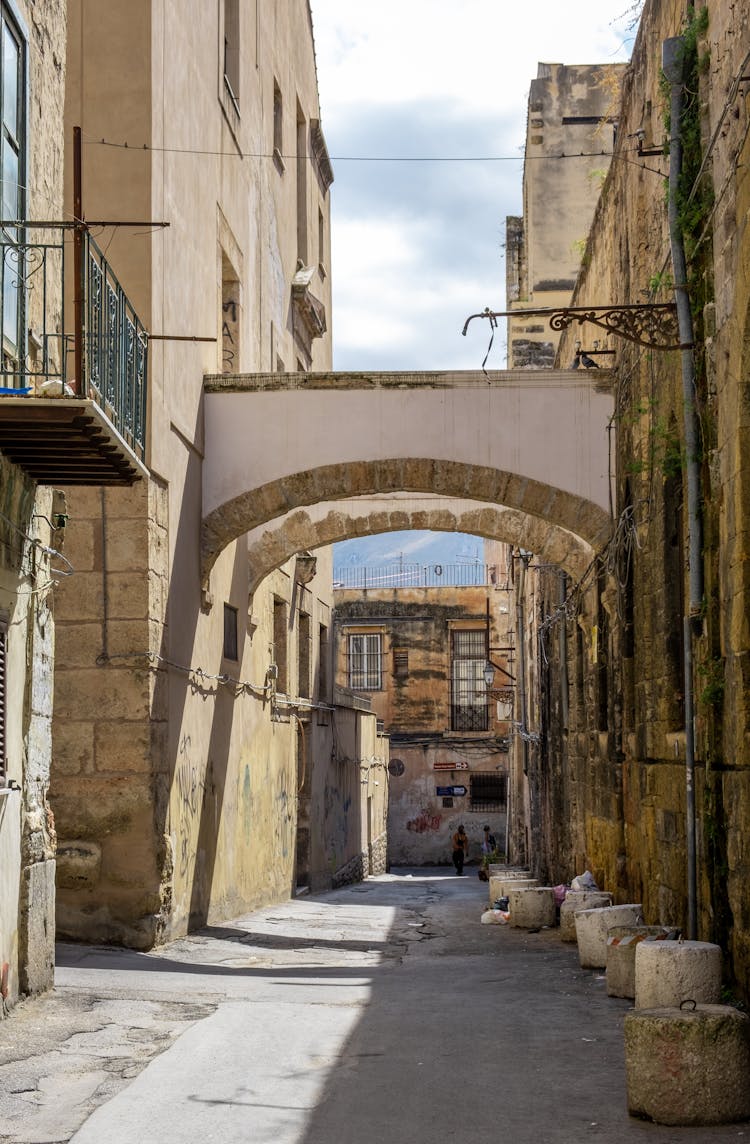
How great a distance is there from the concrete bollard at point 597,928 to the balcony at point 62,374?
16.1 feet

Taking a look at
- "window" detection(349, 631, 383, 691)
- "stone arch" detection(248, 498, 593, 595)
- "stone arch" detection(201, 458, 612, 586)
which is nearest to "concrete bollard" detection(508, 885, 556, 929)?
"stone arch" detection(201, 458, 612, 586)

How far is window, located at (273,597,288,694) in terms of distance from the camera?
20531 mm

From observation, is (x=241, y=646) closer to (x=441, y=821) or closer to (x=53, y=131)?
(x=53, y=131)

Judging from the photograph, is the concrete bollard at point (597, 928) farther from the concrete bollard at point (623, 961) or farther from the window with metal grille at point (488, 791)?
the window with metal grille at point (488, 791)

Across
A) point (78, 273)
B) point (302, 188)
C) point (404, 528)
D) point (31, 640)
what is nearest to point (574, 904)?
point (31, 640)

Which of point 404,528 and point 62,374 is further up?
point 404,528

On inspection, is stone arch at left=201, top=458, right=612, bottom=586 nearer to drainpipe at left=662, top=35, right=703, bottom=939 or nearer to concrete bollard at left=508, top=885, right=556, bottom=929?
concrete bollard at left=508, top=885, right=556, bottom=929

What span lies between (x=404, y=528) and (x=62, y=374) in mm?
11507

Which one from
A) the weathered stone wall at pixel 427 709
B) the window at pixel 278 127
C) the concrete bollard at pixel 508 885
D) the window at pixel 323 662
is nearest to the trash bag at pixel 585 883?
the concrete bollard at pixel 508 885

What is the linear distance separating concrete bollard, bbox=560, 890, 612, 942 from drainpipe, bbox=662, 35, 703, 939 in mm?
3596

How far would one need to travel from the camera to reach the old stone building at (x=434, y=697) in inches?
1580

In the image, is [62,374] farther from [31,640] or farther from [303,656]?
[303,656]

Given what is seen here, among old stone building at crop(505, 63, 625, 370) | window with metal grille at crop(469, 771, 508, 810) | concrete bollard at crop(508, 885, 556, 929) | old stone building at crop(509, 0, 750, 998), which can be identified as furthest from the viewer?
window with metal grille at crop(469, 771, 508, 810)

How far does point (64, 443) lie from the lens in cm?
736
